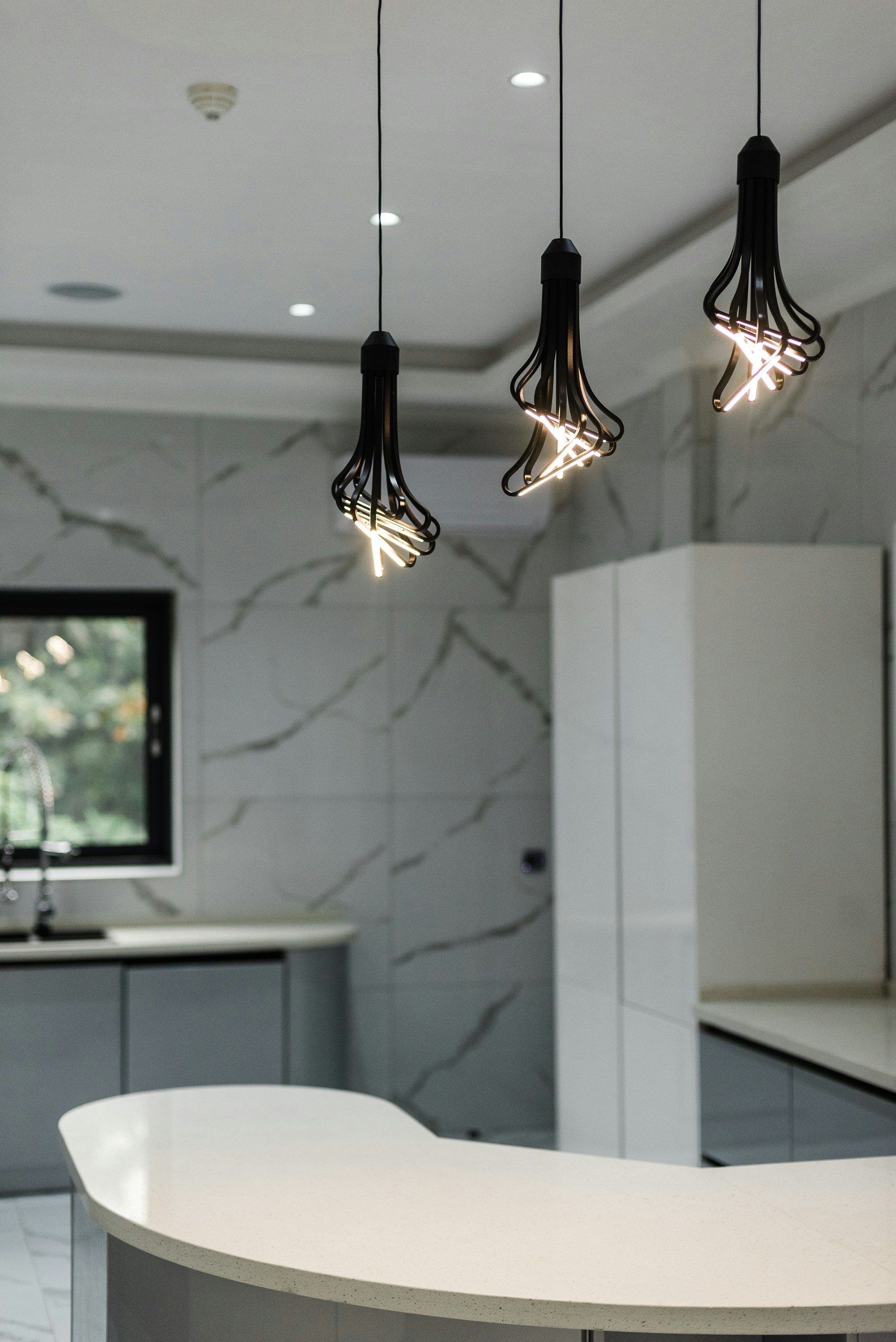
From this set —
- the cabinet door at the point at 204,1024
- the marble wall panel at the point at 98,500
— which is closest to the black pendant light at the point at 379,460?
the cabinet door at the point at 204,1024

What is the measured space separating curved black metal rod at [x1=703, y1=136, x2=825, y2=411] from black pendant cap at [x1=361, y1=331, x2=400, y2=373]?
1.76 ft

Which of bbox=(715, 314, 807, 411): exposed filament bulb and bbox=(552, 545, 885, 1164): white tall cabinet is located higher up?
bbox=(715, 314, 807, 411): exposed filament bulb

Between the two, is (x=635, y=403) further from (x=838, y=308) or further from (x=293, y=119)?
(x=293, y=119)

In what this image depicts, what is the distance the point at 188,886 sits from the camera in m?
4.99

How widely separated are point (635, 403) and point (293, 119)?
218 centimetres

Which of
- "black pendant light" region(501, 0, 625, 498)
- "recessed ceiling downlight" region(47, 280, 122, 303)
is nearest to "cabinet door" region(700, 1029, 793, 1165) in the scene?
"black pendant light" region(501, 0, 625, 498)

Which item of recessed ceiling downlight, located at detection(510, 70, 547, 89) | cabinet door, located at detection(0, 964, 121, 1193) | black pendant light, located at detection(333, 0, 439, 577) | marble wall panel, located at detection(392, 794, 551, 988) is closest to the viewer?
black pendant light, located at detection(333, 0, 439, 577)

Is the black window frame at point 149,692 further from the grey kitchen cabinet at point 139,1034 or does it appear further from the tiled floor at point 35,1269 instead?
the tiled floor at point 35,1269

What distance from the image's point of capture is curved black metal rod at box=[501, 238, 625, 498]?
197 centimetres

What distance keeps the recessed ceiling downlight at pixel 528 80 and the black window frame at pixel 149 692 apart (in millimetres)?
2645

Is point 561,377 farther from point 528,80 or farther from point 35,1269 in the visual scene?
point 35,1269

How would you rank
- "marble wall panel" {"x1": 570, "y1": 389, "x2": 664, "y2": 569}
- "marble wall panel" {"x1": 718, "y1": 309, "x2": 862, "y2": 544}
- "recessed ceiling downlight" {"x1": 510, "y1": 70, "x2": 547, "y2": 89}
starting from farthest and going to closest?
"marble wall panel" {"x1": 570, "y1": 389, "x2": 664, "y2": 569} → "marble wall panel" {"x1": 718, "y1": 309, "x2": 862, "y2": 544} → "recessed ceiling downlight" {"x1": 510, "y1": 70, "x2": 547, "y2": 89}

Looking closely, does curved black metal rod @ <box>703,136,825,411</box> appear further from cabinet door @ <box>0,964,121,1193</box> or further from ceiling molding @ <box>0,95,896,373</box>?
cabinet door @ <box>0,964,121,1193</box>

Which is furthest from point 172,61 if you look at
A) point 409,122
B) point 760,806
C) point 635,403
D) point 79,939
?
point 79,939
